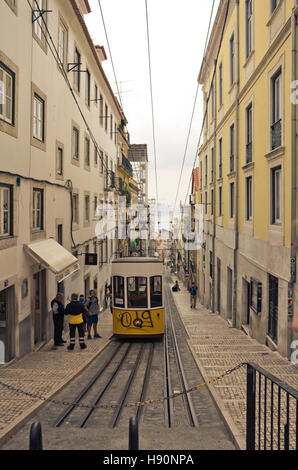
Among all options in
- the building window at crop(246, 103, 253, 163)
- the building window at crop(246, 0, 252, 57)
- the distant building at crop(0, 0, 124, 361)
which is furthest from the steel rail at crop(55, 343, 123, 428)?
the building window at crop(246, 0, 252, 57)

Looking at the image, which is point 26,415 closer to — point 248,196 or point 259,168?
point 259,168

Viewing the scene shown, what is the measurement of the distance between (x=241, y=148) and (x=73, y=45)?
8.14 meters

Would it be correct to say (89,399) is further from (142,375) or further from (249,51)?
(249,51)

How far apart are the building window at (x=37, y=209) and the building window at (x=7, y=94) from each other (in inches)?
111

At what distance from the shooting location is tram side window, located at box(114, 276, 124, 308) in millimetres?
13812

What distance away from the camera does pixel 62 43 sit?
15.9 meters

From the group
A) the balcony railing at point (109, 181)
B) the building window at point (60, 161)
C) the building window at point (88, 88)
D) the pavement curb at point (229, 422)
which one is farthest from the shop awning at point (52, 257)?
the balcony railing at point (109, 181)

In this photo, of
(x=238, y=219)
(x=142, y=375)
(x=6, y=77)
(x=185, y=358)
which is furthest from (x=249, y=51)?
(x=142, y=375)

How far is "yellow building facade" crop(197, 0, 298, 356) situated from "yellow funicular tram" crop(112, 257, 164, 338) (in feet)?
10.9

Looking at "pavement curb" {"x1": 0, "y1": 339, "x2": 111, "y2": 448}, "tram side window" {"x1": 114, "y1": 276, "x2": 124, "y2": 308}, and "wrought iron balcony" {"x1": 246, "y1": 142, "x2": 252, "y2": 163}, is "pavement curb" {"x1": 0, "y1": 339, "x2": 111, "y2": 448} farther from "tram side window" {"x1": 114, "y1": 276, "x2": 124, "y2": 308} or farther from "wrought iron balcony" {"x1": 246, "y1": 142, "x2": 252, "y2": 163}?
"wrought iron balcony" {"x1": 246, "y1": 142, "x2": 252, "y2": 163}

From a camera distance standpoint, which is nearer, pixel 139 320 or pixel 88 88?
pixel 139 320

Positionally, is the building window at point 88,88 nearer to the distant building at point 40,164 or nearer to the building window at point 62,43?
the distant building at point 40,164

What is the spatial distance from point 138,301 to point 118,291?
0.74 m

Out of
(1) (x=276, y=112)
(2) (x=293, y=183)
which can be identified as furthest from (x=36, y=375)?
(1) (x=276, y=112)
